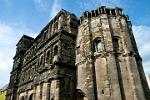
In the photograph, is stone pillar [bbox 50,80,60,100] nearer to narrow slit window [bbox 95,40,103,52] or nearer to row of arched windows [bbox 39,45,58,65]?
row of arched windows [bbox 39,45,58,65]

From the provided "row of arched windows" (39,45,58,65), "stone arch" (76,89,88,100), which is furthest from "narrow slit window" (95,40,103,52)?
"row of arched windows" (39,45,58,65)

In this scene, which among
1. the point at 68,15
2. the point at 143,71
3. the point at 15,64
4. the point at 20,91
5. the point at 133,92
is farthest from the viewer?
the point at 15,64

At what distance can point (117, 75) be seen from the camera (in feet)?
50.1

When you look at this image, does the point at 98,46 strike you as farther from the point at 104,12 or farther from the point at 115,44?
the point at 104,12

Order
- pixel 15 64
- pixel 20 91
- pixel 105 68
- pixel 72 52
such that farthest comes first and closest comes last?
1. pixel 15 64
2. pixel 20 91
3. pixel 72 52
4. pixel 105 68

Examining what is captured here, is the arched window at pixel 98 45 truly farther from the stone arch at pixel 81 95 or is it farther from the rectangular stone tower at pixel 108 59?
the stone arch at pixel 81 95

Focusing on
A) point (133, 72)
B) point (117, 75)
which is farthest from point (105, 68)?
point (133, 72)

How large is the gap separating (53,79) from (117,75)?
6.20 metres

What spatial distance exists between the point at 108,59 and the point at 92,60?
5.28ft

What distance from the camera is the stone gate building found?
598 inches

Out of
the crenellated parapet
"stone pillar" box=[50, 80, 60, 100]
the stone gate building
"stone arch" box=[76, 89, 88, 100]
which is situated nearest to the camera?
the stone gate building

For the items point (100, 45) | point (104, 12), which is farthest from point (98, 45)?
point (104, 12)

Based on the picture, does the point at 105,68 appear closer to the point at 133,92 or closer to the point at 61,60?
the point at 133,92

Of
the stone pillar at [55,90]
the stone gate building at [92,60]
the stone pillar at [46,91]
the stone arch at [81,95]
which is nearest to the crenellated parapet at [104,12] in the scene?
the stone gate building at [92,60]
